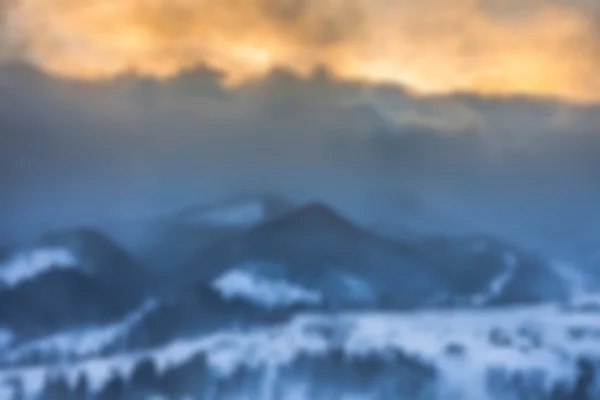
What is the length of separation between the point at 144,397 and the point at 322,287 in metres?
0.47

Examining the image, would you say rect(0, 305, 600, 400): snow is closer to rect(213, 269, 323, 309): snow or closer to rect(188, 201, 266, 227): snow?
rect(213, 269, 323, 309): snow

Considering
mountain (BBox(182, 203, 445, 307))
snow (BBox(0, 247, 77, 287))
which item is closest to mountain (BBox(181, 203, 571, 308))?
mountain (BBox(182, 203, 445, 307))

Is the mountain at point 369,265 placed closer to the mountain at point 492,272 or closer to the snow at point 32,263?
the mountain at point 492,272

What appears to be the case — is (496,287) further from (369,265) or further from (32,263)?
(32,263)

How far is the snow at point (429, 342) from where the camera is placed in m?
1.84

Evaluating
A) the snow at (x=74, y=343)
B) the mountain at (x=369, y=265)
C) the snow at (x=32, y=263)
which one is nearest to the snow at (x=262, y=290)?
the mountain at (x=369, y=265)

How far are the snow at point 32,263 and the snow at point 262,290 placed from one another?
34cm

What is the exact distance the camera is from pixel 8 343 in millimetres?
1785

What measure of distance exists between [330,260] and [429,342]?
11.7 inches

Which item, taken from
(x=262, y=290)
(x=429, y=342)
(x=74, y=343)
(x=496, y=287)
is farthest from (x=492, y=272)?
(x=74, y=343)

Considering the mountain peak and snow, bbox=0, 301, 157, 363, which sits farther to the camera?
the mountain peak

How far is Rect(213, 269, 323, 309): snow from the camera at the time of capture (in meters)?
1.87

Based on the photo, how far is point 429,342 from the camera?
6.16ft

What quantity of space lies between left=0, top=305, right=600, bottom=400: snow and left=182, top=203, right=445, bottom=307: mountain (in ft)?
0.19
